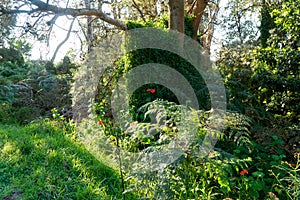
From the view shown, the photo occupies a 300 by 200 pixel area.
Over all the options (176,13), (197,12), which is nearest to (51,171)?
(176,13)

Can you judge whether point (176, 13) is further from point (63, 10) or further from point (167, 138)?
point (167, 138)

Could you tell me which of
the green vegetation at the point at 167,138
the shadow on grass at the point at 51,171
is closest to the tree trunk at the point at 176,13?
the green vegetation at the point at 167,138

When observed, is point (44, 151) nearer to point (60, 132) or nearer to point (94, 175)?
point (94, 175)

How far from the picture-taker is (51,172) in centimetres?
260

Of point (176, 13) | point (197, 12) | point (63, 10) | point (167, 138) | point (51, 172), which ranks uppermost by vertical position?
point (197, 12)

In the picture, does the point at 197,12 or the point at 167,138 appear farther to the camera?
the point at 197,12

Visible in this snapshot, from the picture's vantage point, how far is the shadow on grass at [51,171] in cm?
234

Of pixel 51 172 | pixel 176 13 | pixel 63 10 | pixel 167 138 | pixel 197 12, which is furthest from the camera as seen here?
pixel 197 12

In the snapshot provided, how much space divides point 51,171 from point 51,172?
0.04 m

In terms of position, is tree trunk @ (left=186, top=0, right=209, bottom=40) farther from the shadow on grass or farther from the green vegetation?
the shadow on grass

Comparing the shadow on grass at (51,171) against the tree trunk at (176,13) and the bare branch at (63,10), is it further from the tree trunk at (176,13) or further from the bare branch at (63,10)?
the tree trunk at (176,13)

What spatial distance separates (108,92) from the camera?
469 centimetres

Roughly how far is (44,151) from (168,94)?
1867 millimetres

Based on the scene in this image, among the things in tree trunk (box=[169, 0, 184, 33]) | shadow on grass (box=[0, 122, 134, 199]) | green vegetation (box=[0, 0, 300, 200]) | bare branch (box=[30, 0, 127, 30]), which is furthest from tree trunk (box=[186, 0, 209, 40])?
shadow on grass (box=[0, 122, 134, 199])
